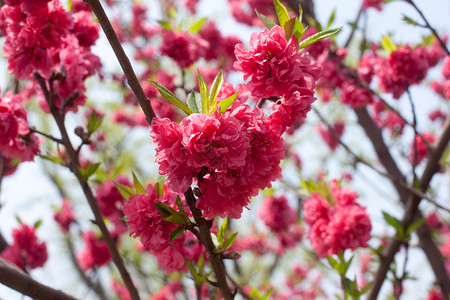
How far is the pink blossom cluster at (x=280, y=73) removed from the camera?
143cm

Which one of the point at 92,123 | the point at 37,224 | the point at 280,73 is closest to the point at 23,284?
the point at 92,123

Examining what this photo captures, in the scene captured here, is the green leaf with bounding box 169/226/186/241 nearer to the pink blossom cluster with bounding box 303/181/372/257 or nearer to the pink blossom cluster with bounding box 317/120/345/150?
the pink blossom cluster with bounding box 303/181/372/257

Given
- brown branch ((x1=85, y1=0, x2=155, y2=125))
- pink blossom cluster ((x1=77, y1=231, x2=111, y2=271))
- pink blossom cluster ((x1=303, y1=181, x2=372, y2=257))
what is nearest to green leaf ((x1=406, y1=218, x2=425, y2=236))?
pink blossom cluster ((x1=303, y1=181, x2=372, y2=257))

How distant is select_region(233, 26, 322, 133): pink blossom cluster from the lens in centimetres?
143

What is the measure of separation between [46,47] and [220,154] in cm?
128

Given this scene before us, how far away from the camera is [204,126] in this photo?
1.24 metres

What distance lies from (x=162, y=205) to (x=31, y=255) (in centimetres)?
223

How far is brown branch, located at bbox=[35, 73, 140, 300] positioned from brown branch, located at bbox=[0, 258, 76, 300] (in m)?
0.42

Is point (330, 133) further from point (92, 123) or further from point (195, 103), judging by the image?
point (195, 103)

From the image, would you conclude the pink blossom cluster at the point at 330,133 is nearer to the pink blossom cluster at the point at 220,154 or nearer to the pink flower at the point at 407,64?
the pink flower at the point at 407,64

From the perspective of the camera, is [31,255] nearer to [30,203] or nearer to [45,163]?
[45,163]

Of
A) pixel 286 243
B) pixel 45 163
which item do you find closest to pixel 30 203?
pixel 45 163

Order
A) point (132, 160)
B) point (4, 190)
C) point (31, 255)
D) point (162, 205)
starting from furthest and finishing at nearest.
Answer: point (132, 160), point (4, 190), point (31, 255), point (162, 205)

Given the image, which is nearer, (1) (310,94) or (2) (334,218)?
(1) (310,94)
